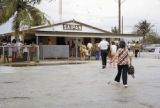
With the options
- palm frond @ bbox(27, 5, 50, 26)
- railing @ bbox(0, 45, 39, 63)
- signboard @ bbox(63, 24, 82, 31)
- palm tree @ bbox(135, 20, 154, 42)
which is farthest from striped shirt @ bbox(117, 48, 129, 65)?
palm tree @ bbox(135, 20, 154, 42)

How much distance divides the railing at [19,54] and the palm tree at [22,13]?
2814 mm

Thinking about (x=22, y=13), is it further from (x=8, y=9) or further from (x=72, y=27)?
(x=72, y=27)

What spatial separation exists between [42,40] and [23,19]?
25.7 feet

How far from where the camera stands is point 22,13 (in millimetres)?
32125

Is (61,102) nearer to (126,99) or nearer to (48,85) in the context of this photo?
(126,99)

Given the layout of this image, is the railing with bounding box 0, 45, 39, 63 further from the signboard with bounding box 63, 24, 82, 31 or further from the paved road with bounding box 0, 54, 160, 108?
the paved road with bounding box 0, 54, 160, 108

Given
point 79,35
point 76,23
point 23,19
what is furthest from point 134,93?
point 76,23

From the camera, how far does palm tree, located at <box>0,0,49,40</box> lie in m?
32.0

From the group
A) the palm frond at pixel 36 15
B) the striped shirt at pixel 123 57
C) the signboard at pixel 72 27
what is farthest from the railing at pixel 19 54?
the striped shirt at pixel 123 57

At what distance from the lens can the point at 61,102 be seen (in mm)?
11312

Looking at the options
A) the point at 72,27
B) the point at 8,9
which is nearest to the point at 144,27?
the point at 72,27

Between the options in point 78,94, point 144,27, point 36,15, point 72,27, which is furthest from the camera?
point 144,27

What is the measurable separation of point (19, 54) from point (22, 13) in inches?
141

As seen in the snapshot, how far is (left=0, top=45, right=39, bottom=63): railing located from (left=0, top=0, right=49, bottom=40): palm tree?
2.81 meters
